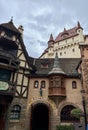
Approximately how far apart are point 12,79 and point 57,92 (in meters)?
5.53

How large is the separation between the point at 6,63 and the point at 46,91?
19.7ft

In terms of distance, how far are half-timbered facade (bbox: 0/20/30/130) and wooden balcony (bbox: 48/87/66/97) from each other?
315 centimetres

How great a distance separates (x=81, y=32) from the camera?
52250mm

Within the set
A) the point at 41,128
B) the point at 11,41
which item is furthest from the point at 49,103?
the point at 11,41

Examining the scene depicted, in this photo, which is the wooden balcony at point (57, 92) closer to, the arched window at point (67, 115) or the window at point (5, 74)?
the arched window at point (67, 115)

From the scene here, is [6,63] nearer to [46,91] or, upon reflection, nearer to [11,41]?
[11,41]

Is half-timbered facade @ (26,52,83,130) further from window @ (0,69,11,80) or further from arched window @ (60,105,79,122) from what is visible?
window @ (0,69,11,80)

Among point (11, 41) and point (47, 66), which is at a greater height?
point (11, 41)

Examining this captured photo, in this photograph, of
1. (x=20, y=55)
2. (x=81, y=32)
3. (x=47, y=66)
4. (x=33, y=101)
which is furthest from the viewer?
(x=81, y=32)

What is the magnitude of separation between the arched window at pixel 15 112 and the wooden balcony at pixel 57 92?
4.01 metres

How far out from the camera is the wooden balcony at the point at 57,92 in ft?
59.6

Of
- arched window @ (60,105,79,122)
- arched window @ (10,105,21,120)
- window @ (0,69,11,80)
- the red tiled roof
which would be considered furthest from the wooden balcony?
the red tiled roof

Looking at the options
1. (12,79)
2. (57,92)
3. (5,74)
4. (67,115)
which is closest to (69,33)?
(57,92)

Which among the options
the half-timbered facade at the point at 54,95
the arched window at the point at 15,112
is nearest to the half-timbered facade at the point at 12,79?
the arched window at the point at 15,112
